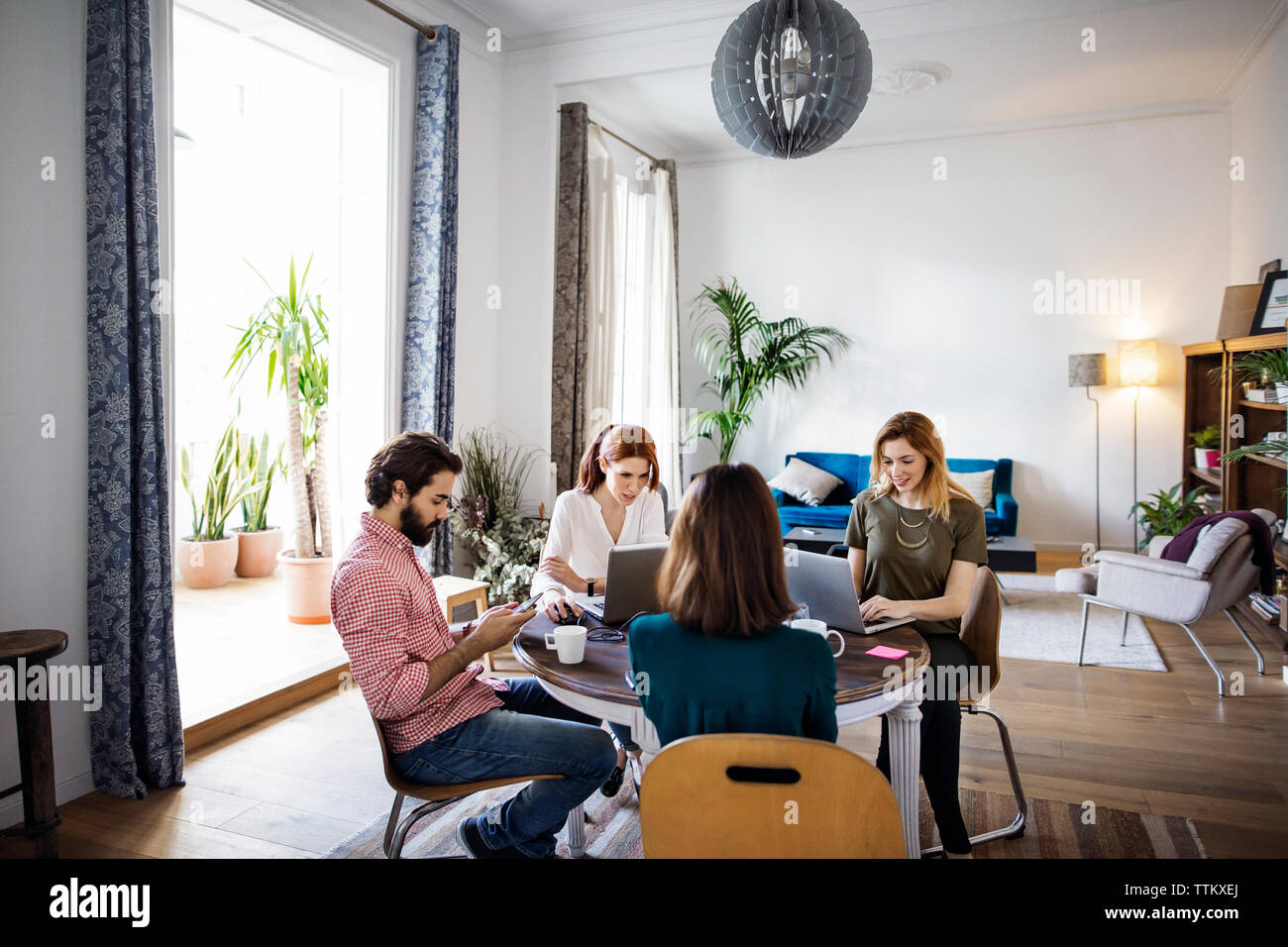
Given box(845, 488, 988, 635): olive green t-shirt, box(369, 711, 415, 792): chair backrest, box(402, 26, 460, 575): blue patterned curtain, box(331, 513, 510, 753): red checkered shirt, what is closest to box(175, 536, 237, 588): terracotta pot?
box(402, 26, 460, 575): blue patterned curtain

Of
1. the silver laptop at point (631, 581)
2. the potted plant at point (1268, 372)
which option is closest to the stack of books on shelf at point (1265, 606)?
the potted plant at point (1268, 372)

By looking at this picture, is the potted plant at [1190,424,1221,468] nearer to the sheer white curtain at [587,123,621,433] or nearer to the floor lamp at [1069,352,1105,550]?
the floor lamp at [1069,352,1105,550]

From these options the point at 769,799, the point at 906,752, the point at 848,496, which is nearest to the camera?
the point at 769,799

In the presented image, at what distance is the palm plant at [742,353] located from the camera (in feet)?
→ 23.2

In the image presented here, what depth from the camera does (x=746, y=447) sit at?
7.64 m

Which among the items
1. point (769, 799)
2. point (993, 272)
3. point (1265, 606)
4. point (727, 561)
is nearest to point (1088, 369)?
point (993, 272)

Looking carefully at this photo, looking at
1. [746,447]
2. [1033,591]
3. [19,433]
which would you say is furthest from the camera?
[746,447]

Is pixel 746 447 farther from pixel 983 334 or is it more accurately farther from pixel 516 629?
pixel 516 629

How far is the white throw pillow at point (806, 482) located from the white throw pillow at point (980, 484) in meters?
0.91

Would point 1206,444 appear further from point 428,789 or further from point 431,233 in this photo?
point 428,789

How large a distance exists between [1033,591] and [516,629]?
183 inches

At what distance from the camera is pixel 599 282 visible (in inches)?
226

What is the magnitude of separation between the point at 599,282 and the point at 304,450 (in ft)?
7.03
